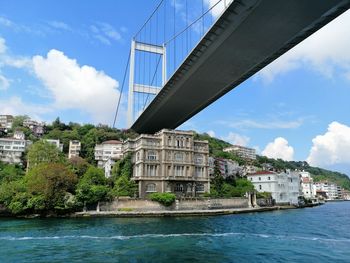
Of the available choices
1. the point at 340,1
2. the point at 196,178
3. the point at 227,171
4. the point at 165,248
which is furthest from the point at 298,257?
the point at 227,171

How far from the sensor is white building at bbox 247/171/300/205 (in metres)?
56.1

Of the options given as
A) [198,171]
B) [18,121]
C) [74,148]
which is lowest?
[198,171]

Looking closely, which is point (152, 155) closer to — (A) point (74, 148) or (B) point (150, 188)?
(B) point (150, 188)

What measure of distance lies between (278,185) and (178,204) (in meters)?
24.6

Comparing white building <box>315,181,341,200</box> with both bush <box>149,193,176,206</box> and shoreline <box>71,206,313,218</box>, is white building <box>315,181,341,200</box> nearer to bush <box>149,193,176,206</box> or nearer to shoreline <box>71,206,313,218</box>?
shoreline <box>71,206,313,218</box>

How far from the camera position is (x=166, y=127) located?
153ft

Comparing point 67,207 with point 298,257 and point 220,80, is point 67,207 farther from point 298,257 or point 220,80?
point 298,257

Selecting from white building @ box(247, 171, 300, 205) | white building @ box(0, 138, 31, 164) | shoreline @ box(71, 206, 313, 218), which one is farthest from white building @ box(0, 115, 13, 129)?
shoreline @ box(71, 206, 313, 218)

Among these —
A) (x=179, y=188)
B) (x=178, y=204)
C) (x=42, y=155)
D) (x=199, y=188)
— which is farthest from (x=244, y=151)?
(x=42, y=155)

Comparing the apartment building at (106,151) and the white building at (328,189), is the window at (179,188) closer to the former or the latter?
the apartment building at (106,151)

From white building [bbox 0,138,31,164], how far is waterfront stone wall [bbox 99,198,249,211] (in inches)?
1464

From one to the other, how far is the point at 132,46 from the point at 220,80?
75.6 feet

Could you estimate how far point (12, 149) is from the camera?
65250 millimetres

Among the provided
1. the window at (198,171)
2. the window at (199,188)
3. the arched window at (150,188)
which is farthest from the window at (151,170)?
the window at (199,188)
